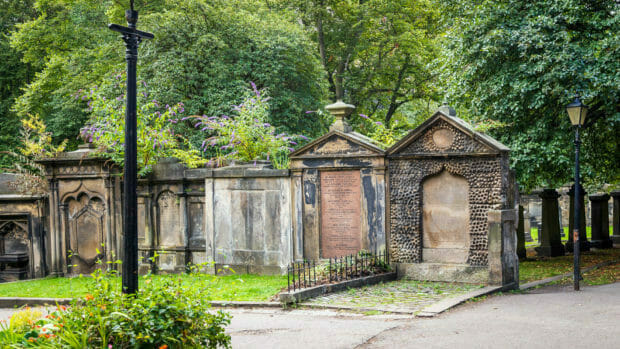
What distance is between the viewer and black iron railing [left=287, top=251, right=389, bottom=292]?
11.4 meters

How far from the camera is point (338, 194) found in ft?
44.5

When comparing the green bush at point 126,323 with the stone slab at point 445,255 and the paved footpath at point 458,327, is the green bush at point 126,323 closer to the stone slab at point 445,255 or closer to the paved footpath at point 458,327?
the paved footpath at point 458,327

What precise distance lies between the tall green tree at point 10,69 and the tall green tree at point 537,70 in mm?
21472

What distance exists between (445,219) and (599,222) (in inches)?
488

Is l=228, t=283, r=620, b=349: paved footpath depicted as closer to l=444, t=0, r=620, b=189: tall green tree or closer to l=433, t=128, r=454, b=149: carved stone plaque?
l=433, t=128, r=454, b=149: carved stone plaque

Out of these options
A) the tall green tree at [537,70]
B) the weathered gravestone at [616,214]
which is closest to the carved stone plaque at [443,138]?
the tall green tree at [537,70]

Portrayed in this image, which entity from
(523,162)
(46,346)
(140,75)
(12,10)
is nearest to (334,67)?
(140,75)

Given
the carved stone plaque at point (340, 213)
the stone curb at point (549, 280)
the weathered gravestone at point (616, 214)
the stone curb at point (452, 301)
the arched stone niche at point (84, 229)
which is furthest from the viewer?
the weathered gravestone at point (616, 214)

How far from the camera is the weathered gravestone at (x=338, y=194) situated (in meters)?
13.1

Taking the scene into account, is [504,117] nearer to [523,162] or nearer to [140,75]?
[523,162]

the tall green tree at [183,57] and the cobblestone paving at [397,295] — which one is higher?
the tall green tree at [183,57]

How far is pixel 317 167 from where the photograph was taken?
1370cm

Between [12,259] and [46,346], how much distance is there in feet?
42.1

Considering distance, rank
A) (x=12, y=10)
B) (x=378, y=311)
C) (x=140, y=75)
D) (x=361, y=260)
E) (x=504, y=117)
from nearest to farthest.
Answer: (x=378, y=311), (x=361, y=260), (x=504, y=117), (x=140, y=75), (x=12, y=10)
